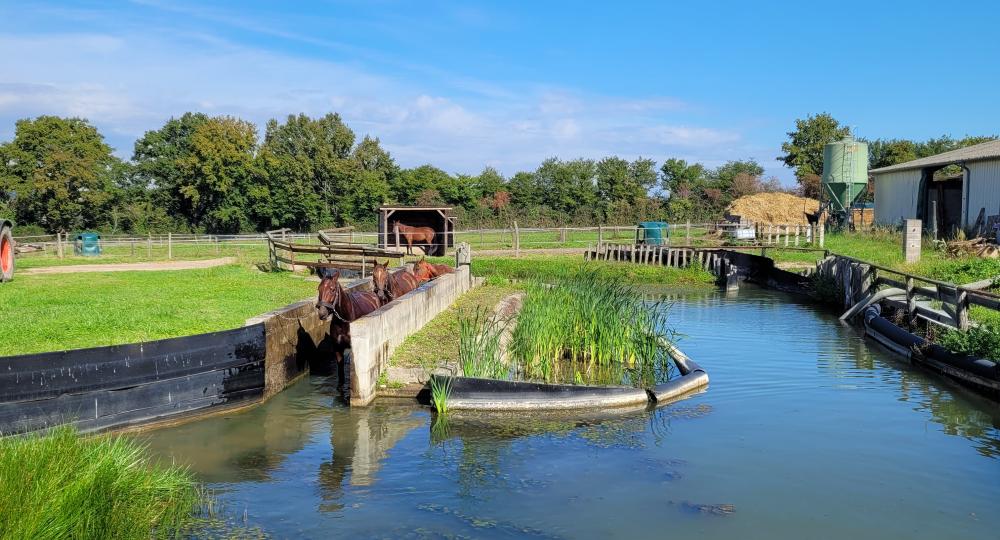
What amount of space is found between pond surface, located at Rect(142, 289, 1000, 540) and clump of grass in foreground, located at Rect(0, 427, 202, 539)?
0.71 metres

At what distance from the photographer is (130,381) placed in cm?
991

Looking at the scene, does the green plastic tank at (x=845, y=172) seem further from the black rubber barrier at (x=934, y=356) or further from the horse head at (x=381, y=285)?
the horse head at (x=381, y=285)

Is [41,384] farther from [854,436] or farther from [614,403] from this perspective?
[854,436]

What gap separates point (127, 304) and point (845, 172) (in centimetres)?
3710

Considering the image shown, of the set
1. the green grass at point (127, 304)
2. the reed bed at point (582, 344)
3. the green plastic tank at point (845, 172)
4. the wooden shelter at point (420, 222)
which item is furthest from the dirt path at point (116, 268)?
the green plastic tank at point (845, 172)

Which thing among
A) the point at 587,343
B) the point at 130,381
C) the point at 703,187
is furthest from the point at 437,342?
the point at 703,187

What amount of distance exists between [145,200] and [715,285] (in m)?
47.9

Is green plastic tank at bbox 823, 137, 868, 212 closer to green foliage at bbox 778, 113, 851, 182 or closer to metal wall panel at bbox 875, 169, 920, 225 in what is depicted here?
metal wall panel at bbox 875, 169, 920, 225

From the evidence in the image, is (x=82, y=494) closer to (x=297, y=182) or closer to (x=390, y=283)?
(x=390, y=283)

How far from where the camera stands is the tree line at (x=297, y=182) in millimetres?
53906

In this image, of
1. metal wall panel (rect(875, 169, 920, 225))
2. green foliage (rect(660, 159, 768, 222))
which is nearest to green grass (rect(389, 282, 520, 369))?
metal wall panel (rect(875, 169, 920, 225))

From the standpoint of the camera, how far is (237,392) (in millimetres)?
11219

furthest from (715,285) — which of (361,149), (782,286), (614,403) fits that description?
(361,149)

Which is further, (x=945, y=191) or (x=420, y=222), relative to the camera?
(x=420, y=222)
